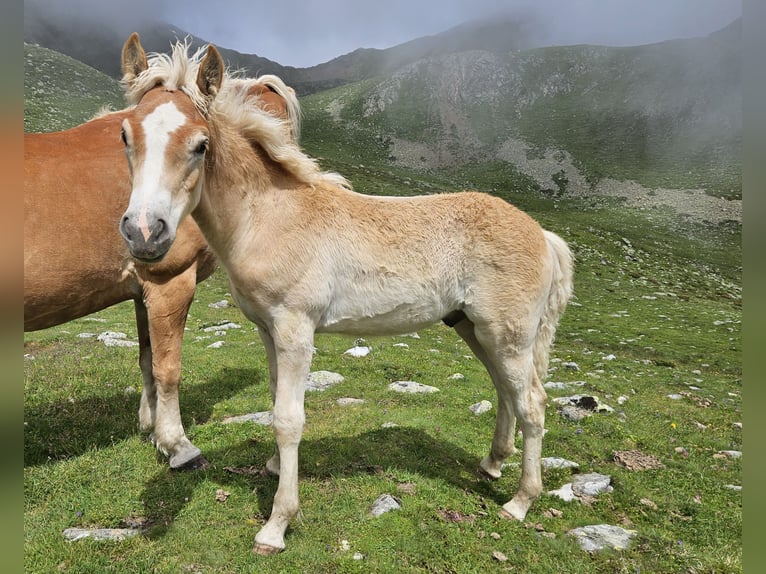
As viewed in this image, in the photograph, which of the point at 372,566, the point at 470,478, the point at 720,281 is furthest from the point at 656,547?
the point at 720,281

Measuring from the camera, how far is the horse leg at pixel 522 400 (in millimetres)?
5566

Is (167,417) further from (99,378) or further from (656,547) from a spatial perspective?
(656,547)

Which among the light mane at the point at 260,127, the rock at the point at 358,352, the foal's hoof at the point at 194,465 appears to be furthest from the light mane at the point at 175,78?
the rock at the point at 358,352

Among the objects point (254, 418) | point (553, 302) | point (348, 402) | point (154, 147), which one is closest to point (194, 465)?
point (254, 418)

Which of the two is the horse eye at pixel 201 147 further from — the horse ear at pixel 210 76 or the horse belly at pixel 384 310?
the horse belly at pixel 384 310

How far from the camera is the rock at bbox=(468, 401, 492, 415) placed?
346 inches

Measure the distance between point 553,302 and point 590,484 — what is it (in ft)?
8.60

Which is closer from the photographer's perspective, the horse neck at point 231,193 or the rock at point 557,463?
the horse neck at point 231,193

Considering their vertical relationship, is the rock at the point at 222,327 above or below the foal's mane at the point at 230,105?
below

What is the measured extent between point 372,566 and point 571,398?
6.54m

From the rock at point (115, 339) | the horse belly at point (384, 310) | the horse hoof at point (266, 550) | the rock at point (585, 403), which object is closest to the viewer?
the horse hoof at point (266, 550)

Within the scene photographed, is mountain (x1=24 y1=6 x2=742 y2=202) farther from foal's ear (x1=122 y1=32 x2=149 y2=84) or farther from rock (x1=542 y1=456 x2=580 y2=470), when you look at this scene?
foal's ear (x1=122 y1=32 x2=149 y2=84)

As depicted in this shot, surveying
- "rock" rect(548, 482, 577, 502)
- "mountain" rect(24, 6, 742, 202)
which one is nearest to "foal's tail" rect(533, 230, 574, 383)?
"rock" rect(548, 482, 577, 502)

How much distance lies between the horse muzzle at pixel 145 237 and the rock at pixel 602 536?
5274 millimetres
